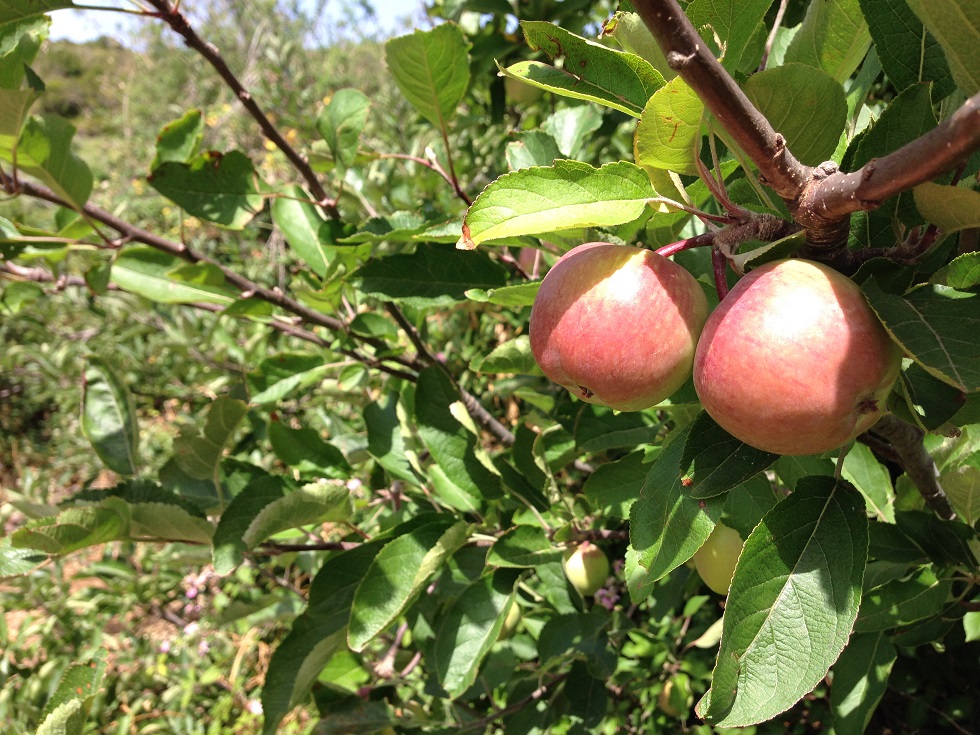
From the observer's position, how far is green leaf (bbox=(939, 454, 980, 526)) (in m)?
0.79

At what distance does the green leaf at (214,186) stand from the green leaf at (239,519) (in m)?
0.51

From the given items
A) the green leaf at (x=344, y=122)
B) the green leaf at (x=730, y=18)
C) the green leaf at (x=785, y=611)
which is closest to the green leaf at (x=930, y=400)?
the green leaf at (x=785, y=611)

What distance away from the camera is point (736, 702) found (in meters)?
0.54

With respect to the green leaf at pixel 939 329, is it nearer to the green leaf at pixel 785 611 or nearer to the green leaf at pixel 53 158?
the green leaf at pixel 785 611

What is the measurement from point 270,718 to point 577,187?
913 millimetres

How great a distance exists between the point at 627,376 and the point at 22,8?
971 millimetres

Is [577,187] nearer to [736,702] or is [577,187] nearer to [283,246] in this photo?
[736,702]

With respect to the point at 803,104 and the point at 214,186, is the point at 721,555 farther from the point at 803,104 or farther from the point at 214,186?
the point at 214,186

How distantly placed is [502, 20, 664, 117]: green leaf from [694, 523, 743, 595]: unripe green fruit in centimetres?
60

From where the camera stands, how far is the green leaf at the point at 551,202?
0.52m

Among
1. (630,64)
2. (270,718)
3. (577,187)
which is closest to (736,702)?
(577,187)

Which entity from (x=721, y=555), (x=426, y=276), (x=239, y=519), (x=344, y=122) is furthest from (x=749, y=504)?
(x=344, y=122)

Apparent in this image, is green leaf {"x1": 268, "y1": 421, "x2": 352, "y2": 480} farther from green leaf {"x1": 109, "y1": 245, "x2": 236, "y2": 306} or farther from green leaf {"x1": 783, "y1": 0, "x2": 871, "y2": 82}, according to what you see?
green leaf {"x1": 783, "y1": 0, "x2": 871, "y2": 82}

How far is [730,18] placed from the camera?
60cm
